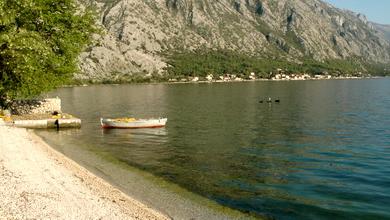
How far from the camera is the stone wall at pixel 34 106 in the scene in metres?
65.5

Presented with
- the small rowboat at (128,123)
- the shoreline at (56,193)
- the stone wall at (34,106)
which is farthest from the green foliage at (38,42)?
the shoreline at (56,193)

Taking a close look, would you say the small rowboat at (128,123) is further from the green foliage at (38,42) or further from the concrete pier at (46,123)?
the green foliage at (38,42)

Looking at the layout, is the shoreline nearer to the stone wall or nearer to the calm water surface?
the calm water surface

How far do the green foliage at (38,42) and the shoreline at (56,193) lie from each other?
1026 cm

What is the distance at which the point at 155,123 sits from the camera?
6569cm

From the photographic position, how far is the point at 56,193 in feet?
77.4

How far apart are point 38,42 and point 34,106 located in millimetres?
26921

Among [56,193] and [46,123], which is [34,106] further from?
[56,193]

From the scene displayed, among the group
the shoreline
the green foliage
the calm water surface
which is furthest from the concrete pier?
the shoreline

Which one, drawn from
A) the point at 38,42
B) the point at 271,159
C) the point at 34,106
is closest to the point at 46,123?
the point at 34,106

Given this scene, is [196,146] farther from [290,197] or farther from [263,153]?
[290,197]

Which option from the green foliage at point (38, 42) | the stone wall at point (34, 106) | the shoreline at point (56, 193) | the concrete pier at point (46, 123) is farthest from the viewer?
the stone wall at point (34, 106)

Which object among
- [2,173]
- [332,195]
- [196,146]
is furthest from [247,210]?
[196,146]

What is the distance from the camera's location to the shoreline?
66.9ft
